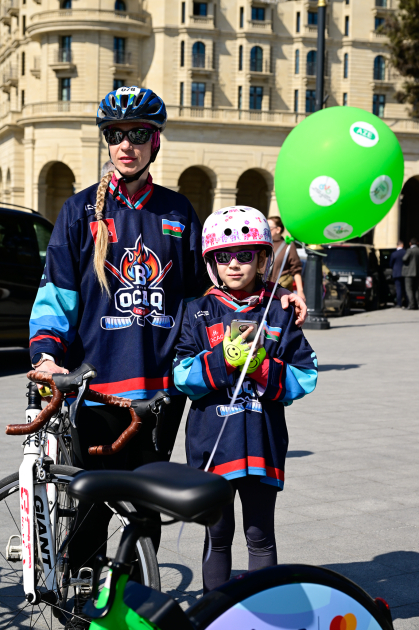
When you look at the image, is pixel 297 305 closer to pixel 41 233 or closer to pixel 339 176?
pixel 339 176

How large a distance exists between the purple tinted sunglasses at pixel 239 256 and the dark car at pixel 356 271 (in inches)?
791

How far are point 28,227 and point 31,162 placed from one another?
47.2 m

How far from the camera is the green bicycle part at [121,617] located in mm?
1708

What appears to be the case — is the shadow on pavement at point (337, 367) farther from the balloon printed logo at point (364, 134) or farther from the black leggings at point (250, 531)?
the black leggings at point (250, 531)

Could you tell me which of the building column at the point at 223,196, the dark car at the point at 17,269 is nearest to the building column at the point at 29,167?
the building column at the point at 223,196

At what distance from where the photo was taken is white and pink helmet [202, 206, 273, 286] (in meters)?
3.00

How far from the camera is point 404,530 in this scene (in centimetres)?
468

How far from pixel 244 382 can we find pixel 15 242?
851cm

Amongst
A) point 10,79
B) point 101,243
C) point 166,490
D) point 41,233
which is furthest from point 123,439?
point 10,79

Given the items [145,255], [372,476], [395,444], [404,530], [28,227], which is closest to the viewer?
[145,255]

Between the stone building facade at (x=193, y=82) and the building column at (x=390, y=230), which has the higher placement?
the stone building facade at (x=193, y=82)

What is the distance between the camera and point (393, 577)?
3.96 meters

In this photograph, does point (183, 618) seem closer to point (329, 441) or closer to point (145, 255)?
point (145, 255)

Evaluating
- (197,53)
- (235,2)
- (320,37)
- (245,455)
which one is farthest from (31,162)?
(245,455)
